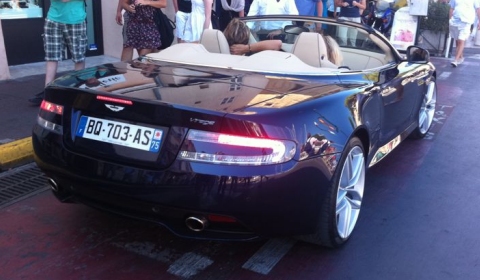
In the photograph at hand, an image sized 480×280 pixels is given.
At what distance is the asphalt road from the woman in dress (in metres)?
3.02

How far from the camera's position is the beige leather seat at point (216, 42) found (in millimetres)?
4316

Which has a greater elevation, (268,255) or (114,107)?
(114,107)

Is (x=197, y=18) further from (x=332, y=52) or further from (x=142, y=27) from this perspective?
(x=332, y=52)

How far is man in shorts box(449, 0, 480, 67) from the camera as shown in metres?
11.5

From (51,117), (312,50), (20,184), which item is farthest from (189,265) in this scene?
(20,184)

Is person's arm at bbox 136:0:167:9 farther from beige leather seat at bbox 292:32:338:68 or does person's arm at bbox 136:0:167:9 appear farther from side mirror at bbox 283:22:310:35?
beige leather seat at bbox 292:32:338:68

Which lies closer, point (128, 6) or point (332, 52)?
point (332, 52)

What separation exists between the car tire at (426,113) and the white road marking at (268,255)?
2765 millimetres

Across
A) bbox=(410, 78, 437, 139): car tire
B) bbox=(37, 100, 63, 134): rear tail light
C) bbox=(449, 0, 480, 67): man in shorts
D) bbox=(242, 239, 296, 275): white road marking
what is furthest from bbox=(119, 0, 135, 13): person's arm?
bbox=(449, 0, 480, 67): man in shorts

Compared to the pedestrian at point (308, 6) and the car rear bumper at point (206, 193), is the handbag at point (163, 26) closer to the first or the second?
the pedestrian at point (308, 6)

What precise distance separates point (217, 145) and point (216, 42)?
1804 mm

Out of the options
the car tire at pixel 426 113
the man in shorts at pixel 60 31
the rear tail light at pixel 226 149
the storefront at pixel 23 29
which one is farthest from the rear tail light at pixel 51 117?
the storefront at pixel 23 29

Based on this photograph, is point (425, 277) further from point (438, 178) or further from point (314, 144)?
point (438, 178)

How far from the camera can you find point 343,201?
11.4ft
